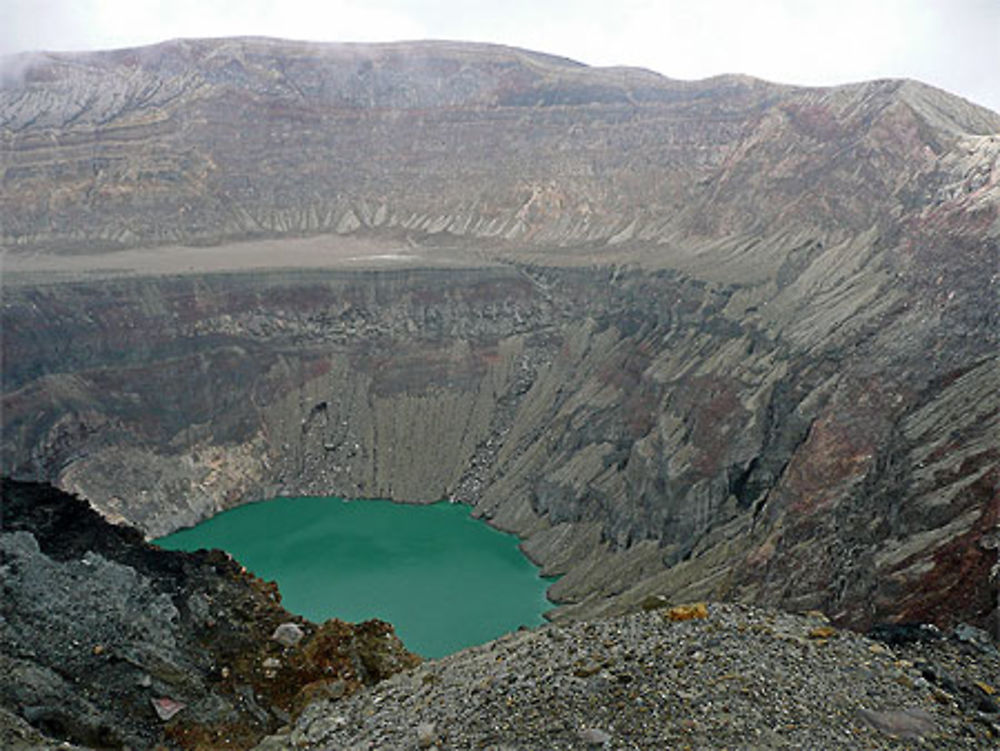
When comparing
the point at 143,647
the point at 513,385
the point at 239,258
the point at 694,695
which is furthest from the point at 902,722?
the point at 239,258

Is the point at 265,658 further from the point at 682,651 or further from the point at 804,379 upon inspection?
the point at 804,379

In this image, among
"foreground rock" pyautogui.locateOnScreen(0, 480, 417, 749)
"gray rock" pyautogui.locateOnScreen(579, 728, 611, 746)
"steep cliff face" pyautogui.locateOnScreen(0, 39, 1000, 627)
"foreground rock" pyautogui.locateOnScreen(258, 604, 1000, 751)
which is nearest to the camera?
"gray rock" pyautogui.locateOnScreen(579, 728, 611, 746)

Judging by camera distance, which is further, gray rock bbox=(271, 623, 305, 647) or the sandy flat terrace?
the sandy flat terrace

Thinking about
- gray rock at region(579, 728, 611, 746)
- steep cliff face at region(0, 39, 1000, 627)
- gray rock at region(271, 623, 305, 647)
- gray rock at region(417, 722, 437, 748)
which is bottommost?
gray rock at region(579, 728, 611, 746)

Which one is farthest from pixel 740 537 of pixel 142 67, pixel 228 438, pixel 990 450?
pixel 142 67

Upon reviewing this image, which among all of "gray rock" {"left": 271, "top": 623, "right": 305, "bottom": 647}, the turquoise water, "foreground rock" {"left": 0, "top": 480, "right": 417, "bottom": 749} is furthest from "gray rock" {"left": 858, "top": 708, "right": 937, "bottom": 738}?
the turquoise water

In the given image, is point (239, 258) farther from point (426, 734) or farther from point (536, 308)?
point (426, 734)

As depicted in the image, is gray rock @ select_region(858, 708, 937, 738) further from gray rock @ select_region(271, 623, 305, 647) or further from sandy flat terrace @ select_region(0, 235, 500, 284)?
sandy flat terrace @ select_region(0, 235, 500, 284)

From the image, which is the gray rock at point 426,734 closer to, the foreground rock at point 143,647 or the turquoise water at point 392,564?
the foreground rock at point 143,647
